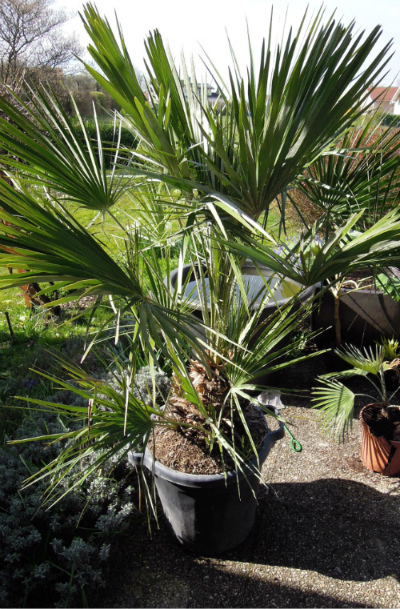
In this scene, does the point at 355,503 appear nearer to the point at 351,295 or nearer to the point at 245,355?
the point at 245,355

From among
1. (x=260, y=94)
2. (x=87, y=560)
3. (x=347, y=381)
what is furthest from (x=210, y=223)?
(x=347, y=381)

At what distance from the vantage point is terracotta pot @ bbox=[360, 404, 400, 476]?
2.49m

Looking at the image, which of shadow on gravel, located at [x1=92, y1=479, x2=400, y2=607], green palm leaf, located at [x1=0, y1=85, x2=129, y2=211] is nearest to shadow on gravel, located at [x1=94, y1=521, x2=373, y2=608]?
shadow on gravel, located at [x1=92, y1=479, x2=400, y2=607]

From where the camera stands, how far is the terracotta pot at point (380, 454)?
249 cm

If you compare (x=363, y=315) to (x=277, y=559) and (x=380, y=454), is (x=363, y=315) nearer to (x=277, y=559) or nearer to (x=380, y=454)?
(x=380, y=454)

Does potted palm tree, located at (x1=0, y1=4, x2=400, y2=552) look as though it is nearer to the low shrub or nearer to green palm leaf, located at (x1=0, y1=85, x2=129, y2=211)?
green palm leaf, located at (x1=0, y1=85, x2=129, y2=211)

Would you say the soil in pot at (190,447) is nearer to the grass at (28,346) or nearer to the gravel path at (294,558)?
the gravel path at (294,558)

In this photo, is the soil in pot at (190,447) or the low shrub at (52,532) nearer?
the low shrub at (52,532)

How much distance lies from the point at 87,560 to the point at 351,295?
2.54 meters

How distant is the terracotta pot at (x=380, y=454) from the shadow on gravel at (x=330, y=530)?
0.09 meters

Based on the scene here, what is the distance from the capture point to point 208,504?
199 cm

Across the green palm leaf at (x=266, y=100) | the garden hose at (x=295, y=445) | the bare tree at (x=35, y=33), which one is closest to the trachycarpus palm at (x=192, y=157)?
the green palm leaf at (x=266, y=100)

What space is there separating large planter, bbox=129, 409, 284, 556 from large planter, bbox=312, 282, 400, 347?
165cm

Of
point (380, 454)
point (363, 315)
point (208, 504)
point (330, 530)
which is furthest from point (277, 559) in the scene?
point (363, 315)
